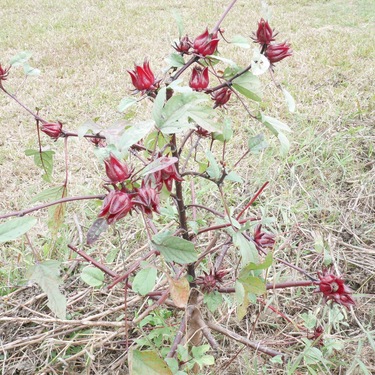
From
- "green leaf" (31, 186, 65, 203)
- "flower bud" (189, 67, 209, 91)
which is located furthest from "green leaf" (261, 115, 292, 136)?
"green leaf" (31, 186, 65, 203)

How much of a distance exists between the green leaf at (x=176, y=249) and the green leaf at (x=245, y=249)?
115 millimetres

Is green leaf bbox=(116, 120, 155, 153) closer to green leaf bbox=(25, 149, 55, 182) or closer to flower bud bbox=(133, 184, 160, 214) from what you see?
flower bud bbox=(133, 184, 160, 214)

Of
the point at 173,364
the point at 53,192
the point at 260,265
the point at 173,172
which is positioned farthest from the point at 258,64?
the point at 173,364

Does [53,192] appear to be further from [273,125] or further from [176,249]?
[273,125]

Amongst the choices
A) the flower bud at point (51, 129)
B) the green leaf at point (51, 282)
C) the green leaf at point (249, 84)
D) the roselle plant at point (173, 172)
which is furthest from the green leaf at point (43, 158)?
the green leaf at point (249, 84)

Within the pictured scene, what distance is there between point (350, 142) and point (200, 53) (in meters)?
1.37

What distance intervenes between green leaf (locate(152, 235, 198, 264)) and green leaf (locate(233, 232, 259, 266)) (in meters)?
0.11

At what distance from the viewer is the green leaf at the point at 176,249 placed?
60cm

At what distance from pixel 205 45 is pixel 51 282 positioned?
1.31 feet

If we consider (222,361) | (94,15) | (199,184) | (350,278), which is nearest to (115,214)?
(222,361)

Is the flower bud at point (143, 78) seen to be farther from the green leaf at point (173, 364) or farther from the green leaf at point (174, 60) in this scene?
the green leaf at point (173, 364)

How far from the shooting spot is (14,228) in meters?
0.52

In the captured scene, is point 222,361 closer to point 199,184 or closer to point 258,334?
point 258,334

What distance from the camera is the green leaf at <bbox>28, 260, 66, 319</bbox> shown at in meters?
0.57
